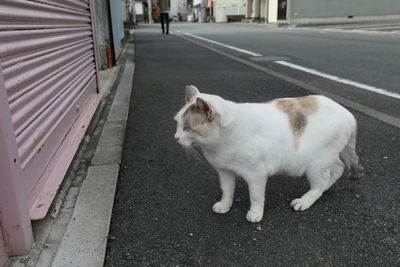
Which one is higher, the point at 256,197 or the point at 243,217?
the point at 256,197

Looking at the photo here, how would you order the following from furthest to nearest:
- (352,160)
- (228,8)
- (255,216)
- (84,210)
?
(228,8), (352,160), (84,210), (255,216)

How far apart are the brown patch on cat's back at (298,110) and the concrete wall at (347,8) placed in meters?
30.1

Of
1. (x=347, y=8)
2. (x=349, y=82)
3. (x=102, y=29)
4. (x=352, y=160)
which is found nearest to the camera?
(x=352, y=160)

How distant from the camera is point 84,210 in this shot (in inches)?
96.0

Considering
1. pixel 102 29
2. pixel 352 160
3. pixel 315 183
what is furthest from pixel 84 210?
pixel 102 29

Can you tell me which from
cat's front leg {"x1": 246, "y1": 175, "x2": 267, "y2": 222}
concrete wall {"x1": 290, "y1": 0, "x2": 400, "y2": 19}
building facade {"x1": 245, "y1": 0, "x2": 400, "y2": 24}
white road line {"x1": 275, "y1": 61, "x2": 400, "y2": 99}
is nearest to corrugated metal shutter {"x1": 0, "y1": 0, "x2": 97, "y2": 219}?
cat's front leg {"x1": 246, "y1": 175, "x2": 267, "y2": 222}

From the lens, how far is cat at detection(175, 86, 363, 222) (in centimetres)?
208

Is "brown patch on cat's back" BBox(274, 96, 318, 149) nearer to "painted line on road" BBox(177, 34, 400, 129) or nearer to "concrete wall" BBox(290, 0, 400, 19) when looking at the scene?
"painted line on road" BBox(177, 34, 400, 129)

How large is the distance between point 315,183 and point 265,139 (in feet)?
1.84

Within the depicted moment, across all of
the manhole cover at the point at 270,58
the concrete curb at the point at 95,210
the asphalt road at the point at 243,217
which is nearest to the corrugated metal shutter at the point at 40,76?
the concrete curb at the point at 95,210

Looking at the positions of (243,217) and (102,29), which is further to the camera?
(102,29)

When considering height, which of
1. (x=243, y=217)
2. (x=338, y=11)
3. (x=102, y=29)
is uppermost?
(x=338, y=11)

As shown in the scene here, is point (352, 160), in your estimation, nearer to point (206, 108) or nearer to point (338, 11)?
point (206, 108)

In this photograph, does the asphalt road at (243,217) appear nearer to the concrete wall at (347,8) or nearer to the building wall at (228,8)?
the concrete wall at (347,8)
